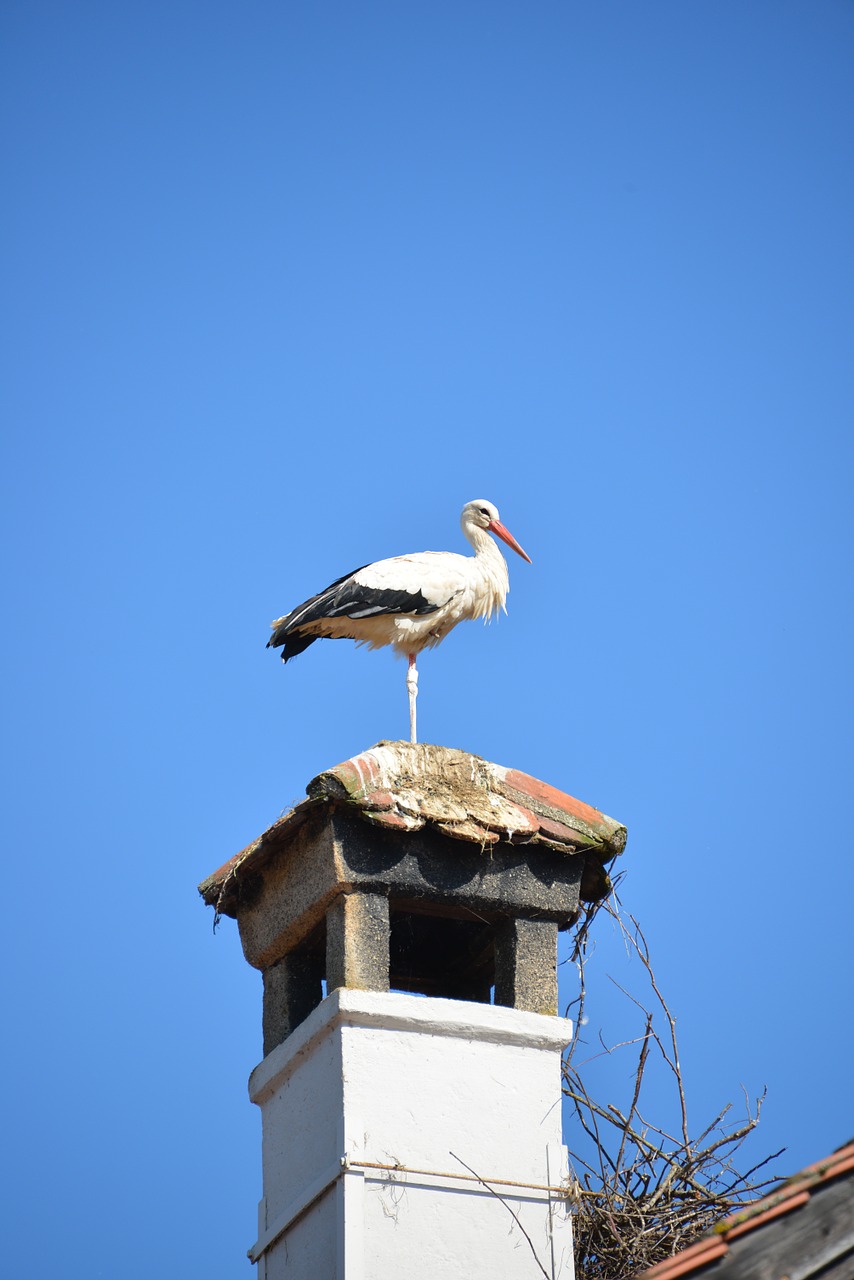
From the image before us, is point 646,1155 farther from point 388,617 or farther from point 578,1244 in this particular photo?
point 388,617

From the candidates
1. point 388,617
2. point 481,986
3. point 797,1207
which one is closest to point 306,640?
point 388,617

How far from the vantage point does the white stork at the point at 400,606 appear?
9898 millimetres

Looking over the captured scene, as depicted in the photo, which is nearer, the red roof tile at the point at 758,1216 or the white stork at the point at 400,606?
the red roof tile at the point at 758,1216

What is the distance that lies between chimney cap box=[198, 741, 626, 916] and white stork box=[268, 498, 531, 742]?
2.18 metres

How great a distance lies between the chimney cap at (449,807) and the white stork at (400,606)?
2.18 metres

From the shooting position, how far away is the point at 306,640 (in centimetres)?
1017

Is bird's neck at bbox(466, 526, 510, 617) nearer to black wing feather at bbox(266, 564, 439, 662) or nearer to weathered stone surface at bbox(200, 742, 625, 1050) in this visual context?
black wing feather at bbox(266, 564, 439, 662)

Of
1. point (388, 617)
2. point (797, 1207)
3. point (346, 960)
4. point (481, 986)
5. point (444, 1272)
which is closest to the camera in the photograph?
point (797, 1207)

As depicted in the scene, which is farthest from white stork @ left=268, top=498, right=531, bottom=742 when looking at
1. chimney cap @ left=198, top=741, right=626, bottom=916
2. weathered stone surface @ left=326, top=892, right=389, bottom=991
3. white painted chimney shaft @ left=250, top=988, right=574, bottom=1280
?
white painted chimney shaft @ left=250, top=988, right=574, bottom=1280

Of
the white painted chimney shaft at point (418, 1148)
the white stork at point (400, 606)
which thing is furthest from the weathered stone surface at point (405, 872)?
the white stork at point (400, 606)

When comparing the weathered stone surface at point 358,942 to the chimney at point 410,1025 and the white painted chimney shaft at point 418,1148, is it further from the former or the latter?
the white painted chimney shaft at point 418,1148

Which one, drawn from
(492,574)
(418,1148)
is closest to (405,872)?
(418,1148)

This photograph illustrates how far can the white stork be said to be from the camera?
9.90 metres

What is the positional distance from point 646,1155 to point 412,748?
5.72 feet
